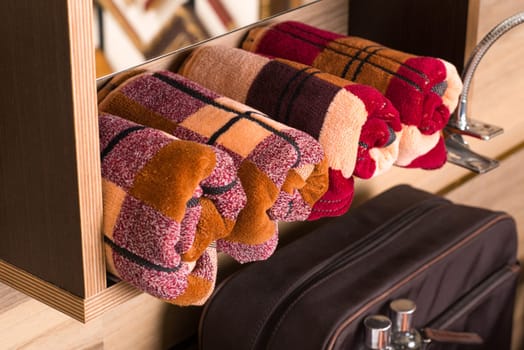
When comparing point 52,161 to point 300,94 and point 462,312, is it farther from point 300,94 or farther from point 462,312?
point 462,312

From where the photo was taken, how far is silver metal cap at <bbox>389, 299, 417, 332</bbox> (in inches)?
Answer: 33.5

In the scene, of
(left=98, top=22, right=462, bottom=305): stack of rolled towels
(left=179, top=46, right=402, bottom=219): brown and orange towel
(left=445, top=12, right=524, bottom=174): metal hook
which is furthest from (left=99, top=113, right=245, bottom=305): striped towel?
(left=445, top=12, right=524, bottom=174): metal hook

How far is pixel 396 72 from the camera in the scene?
2.34ft

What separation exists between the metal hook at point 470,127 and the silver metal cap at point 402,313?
5.8 inches

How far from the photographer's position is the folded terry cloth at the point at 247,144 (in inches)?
22.9

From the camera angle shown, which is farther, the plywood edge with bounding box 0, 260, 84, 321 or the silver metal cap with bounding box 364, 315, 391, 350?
the silver metal cap with bounding box 364, 315, 391, 350

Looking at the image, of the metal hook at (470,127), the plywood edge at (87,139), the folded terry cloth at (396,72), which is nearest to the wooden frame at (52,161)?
the plywood edge at (87,139)

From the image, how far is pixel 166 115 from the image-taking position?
0.62 m

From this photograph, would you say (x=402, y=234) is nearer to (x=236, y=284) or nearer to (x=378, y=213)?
(x=378, y=213)

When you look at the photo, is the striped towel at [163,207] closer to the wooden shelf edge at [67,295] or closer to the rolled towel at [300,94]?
the wooden shelf edge at [67,295]

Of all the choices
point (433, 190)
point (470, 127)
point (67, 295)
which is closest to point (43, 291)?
point (67, 295)

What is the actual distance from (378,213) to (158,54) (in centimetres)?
39

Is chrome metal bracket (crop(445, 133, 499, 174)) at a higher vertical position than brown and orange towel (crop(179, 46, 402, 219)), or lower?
lower

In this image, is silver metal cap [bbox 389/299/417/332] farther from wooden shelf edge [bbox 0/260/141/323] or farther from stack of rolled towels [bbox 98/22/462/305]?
wooden shelf edge [bbox 0/260/141/323]
